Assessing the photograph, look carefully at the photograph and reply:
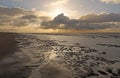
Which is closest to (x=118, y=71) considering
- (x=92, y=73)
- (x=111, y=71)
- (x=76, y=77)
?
(x=111, y=71)

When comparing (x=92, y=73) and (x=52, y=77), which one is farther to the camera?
(x=92, y=73)

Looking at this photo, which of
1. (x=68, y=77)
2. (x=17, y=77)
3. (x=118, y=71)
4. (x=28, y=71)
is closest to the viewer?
(x=17, y=77)

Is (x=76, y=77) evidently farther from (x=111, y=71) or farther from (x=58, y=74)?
(x=111, y=71)

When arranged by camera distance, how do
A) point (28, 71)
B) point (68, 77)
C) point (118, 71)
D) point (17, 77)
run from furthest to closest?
1. point (118, 71)
2. point (28, 71)
3. point (68, 77)
4. point (17, 77)

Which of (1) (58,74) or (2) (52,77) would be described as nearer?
(2) (52,77)

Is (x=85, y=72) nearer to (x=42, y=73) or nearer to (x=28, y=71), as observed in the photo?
(x=42, y=73)

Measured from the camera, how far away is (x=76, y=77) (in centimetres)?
1697

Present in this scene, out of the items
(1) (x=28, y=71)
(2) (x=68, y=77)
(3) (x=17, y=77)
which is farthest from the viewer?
(1) (x=28, y=71)

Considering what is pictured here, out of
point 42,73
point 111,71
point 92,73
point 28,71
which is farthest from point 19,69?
point 111,71

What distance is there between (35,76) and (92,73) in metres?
5.59

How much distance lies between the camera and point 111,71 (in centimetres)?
1931

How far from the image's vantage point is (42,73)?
699 inches

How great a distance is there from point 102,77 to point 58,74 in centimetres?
395

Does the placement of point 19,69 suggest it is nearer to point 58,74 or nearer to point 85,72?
point 58,74
